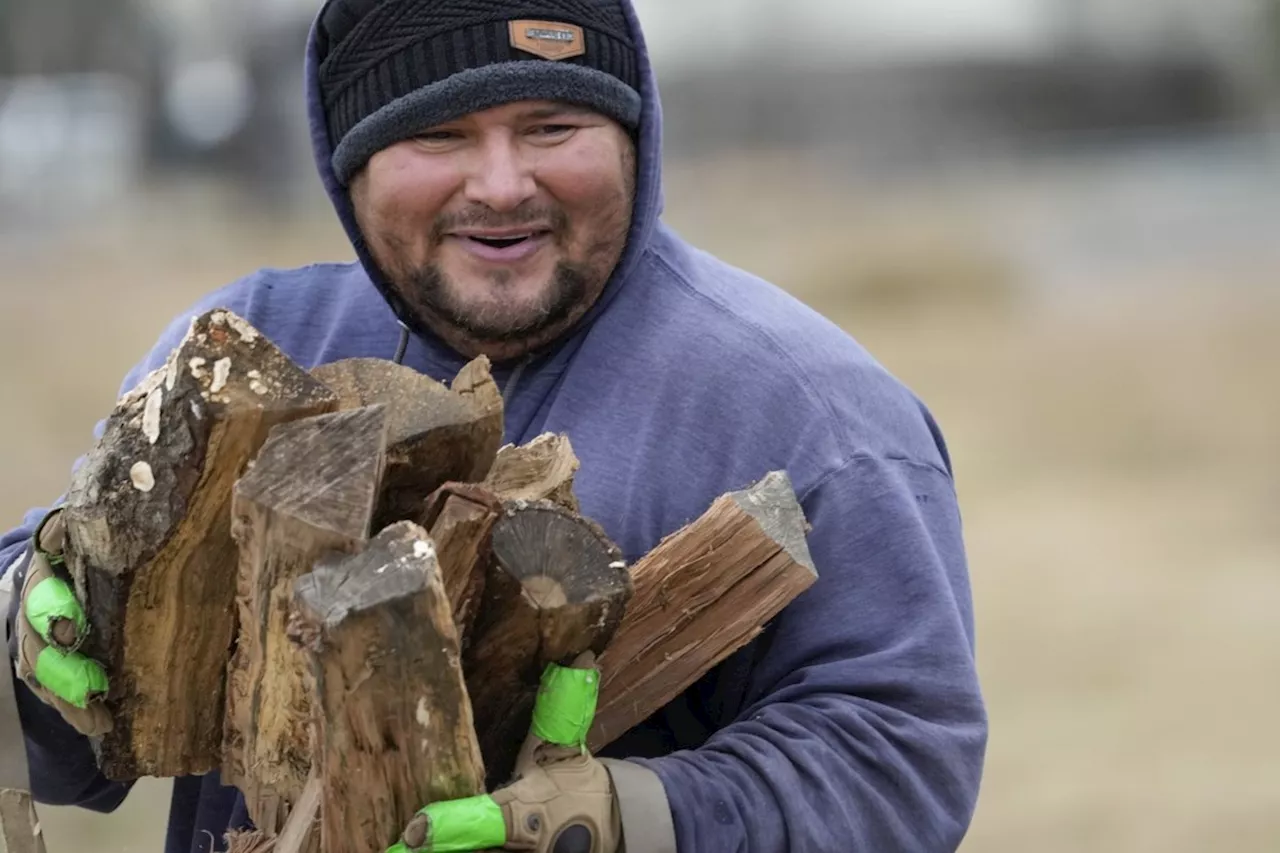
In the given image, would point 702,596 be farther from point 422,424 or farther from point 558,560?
point 422,424

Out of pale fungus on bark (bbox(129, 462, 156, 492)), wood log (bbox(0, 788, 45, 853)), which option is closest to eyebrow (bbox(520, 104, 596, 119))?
pale fungus on bark (bbox(129, 462, 156, 492))

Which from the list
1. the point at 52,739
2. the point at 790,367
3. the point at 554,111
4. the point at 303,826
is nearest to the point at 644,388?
the point at 790,367

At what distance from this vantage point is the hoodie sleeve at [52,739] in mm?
2379

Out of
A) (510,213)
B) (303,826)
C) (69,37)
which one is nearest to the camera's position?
(303,826)

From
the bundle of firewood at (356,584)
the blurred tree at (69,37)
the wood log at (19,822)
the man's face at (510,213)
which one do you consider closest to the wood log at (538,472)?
the bundle of firewood at (356,584)

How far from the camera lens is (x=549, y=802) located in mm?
1968

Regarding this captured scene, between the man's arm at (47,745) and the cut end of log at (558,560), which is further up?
the cut end of log at (558,560)

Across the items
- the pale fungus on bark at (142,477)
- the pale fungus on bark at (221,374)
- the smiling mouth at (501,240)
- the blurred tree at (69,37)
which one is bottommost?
the blurred tree at (69,37)

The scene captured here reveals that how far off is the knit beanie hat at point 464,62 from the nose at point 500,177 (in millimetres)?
65

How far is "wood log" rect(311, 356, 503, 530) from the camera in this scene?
205 centimetres

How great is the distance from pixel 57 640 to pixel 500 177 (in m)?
0.87

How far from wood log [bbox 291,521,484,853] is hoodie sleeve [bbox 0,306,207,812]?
0.65 meters

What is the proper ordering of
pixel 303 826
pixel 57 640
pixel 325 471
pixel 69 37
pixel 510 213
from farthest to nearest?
pixel 69 37 < pixel 510 213 < pixel 57 640 < pixel 303 826 < pixel 325 471

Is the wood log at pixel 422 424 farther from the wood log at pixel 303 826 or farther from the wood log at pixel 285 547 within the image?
the wood log at pixel 303 826
